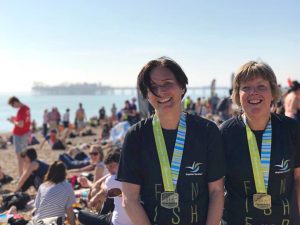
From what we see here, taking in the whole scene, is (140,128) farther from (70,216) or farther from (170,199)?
(70,216)

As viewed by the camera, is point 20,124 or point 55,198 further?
point 20,124

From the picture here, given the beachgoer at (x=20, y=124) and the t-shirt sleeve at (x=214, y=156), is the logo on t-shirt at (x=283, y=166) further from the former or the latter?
the beachgoer at (x=20, y=124)

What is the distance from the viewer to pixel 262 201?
6.88 ft

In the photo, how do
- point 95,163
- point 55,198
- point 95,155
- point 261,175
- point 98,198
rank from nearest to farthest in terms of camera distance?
point 261,175 → point 55,198 → point 98,198 → point 95,155 → point 95,163

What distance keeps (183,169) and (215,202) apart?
0.83 feet

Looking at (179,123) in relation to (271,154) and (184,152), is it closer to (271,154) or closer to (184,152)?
(184,152)

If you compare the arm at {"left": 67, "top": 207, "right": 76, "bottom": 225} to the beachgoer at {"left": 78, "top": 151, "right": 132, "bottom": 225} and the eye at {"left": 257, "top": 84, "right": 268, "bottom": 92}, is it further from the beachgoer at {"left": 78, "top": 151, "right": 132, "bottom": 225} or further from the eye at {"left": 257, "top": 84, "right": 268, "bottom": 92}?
the eye at {"left": 257, "top": 84, "right": 268, "bottom": 92}

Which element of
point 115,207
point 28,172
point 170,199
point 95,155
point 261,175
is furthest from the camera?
point 95,155

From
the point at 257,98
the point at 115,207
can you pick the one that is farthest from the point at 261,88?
the point at 115,207

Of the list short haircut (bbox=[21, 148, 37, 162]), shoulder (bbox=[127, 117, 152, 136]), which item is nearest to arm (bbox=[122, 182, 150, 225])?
shoulder (bbox=[127, 117, 152, 136])

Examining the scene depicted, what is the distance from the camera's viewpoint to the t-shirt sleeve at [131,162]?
2043 mm

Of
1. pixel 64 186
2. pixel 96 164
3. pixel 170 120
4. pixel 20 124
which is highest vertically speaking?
pixel 170 120

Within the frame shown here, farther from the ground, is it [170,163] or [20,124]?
[170,163]

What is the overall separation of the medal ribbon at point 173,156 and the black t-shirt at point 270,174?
31 cm
